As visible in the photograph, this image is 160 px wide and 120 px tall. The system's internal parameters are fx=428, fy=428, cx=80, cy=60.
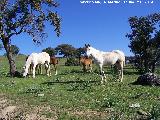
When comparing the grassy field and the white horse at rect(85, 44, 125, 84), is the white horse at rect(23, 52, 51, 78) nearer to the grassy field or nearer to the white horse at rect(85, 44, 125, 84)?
the white horse at rect(85, 44, 125, 84)

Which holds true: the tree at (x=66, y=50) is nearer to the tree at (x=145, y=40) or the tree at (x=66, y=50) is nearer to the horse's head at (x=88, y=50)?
the tree at (x=145, y=40)

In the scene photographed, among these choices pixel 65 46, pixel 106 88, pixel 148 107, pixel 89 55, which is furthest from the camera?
pixel 65 46

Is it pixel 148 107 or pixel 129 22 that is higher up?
pixel 129 22

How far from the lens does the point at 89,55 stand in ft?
109

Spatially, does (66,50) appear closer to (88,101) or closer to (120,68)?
(120,68)

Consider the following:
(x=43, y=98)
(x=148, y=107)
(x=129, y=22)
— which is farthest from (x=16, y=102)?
(x=129, y=22)

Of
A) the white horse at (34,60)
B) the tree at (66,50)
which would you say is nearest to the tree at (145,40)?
the white horse at (34,60)

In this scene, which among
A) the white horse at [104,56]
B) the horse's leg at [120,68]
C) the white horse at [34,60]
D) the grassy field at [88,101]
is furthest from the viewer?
the white horse at [34,60]

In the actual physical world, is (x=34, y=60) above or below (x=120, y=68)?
above

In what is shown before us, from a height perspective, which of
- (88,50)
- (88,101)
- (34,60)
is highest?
(88,50)

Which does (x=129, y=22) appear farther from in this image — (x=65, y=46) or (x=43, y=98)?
(x=65, y=46)

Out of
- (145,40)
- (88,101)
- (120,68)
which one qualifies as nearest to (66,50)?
(145,40)

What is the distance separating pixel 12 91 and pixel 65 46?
11984 centimetres

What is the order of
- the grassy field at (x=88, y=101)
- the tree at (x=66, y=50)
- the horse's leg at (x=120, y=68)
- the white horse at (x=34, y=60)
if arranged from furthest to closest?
the tree at (x=66, y=50), the white horse at (x=34, y=60), the horse's leg at (x=120, y=68), the grassy field at (x=88, y=101)
